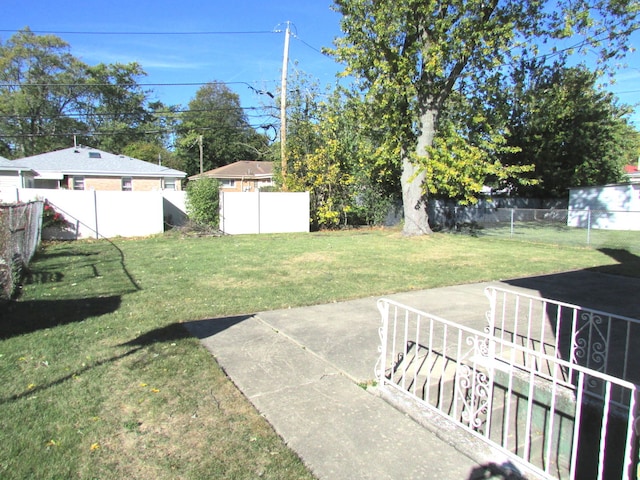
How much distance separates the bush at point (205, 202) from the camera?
18.3 metres

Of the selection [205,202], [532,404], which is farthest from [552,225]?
[532,404]

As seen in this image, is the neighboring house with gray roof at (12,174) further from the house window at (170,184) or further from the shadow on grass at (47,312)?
the shadow on grass at (47,312)

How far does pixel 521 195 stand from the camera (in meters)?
27.3

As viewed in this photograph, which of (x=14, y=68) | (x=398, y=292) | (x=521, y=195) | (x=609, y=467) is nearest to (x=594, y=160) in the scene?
(x=521, y=195)

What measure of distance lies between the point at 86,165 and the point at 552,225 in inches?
1046

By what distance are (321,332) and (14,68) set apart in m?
51.0

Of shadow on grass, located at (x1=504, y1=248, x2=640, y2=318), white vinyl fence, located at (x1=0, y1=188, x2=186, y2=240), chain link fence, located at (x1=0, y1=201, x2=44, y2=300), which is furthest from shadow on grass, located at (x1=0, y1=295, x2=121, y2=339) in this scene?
white vinyl fence, located at (x1=0, y1=188, x2=186, y2=240)

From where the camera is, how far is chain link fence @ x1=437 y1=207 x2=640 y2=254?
15430 mm

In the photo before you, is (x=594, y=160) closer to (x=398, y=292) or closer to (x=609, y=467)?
(x=398, y=292)

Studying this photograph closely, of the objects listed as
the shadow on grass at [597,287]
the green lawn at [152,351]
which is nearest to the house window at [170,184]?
the green lawn at [152,351]

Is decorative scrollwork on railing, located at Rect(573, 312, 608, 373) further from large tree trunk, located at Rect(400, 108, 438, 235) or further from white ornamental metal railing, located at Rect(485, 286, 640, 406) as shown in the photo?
large tree trunk, located at Rect(400, 108, 438, 235)

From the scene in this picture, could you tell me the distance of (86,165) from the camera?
26.8 metres

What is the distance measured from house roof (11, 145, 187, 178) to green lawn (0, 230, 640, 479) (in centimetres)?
1644

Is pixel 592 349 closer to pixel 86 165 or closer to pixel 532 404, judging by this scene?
pixel 532 404
